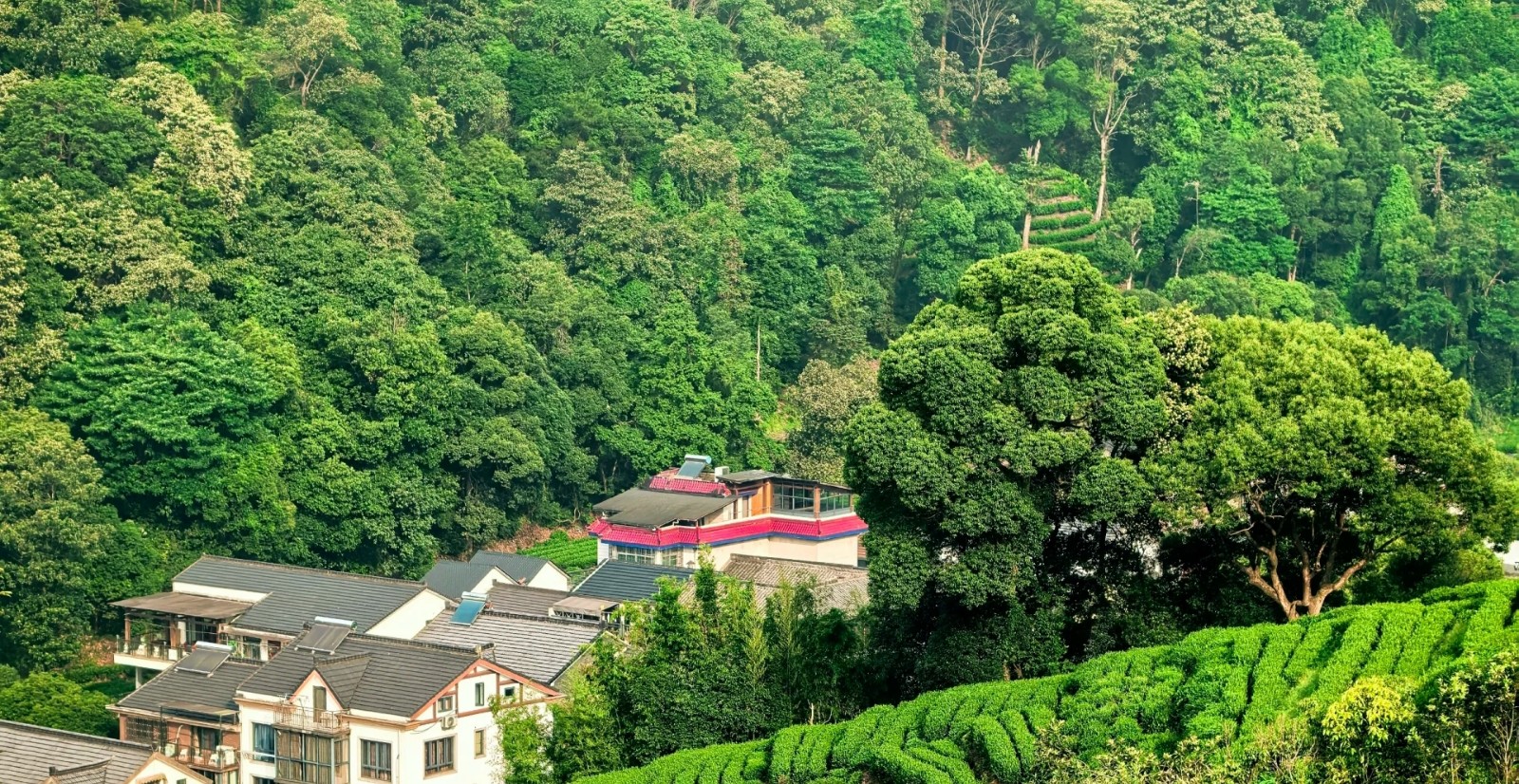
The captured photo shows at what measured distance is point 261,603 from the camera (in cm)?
4225

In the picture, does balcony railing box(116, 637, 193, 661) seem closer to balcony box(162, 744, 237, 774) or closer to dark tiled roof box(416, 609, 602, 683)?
balcony box(162, 744, 237, 774)

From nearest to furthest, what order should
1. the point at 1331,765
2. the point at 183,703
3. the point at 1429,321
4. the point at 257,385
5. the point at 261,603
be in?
1. the point at 1331,765
2. the point at 183,703
3. the point at 261,603
4. the point at 257,385
5. the point at 1429,321

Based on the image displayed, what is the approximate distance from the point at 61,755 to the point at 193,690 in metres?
3.91

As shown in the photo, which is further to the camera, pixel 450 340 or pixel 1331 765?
pixel 450 340

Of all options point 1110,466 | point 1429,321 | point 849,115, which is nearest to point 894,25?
point 849,115

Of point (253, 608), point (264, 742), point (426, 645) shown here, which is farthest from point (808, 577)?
point (253, 608)

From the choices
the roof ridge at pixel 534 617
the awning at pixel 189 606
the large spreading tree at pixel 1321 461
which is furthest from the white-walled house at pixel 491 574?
the large spreading tree at pixel 1321 461

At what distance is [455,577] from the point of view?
4606 centimetres

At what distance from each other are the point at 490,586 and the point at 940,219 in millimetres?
23800

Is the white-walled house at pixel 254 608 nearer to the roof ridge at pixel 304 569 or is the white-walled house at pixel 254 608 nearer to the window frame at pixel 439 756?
the roof ridge at pixel 304 569

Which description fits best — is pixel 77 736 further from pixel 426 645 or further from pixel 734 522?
pixel 734 522

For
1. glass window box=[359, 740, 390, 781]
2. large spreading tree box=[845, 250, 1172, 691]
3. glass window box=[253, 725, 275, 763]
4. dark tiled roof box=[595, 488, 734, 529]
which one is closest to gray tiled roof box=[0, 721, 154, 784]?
glass window box=[253, 725, 275, 763]

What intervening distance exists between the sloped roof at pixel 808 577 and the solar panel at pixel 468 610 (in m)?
4.73

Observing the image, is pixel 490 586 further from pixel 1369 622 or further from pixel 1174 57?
pixel 1174 57
